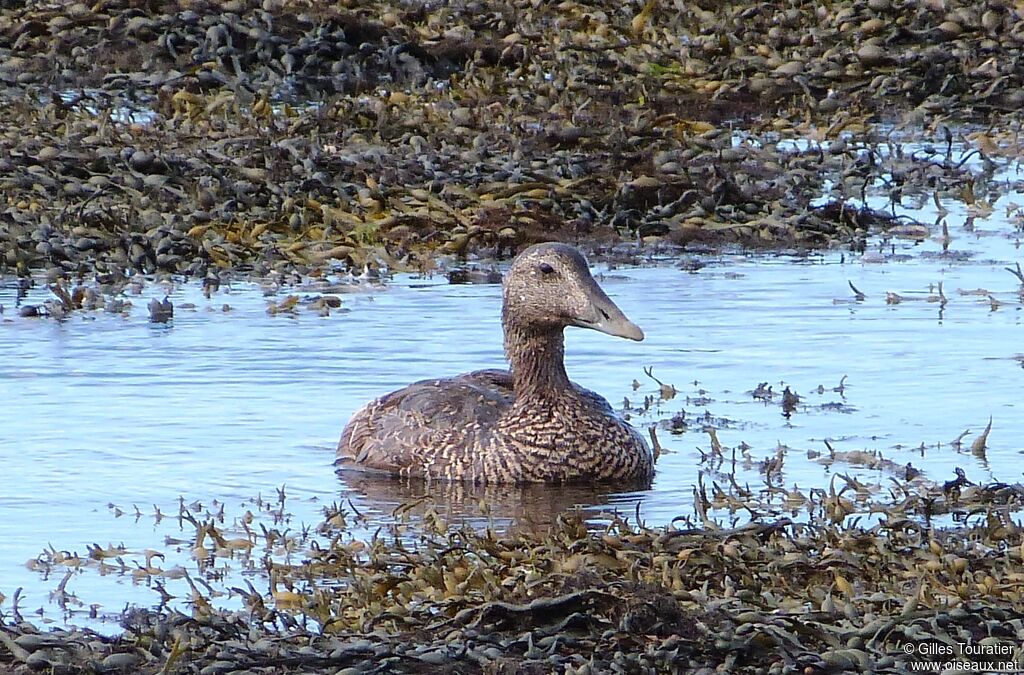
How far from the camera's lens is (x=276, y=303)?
46.3 ft

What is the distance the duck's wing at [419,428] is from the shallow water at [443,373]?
158 mm

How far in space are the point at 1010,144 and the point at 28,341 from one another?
9.11m

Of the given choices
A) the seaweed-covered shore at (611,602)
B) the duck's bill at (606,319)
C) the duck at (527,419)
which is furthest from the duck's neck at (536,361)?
the seaweed-covered shore at (611,602)

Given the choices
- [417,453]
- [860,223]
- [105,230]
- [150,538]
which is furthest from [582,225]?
[150,538]

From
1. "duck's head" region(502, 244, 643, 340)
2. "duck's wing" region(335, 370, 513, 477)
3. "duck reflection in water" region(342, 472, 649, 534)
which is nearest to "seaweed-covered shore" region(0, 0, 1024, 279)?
"duck's wing" region(335, 370, 513, 477)

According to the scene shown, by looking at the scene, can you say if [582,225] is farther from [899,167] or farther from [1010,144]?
[1010,144]

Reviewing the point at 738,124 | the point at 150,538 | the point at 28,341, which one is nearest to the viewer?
the point at 150,538

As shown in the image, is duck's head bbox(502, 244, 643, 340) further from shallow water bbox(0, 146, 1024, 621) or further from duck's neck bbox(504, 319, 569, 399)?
shallow water bbox(0, 146, 1024, 621)

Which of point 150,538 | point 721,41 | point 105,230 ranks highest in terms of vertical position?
point 721,41

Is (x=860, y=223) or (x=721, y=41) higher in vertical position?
(x=721, y=41)

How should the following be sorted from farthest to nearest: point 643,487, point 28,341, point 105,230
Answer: point 105,230
point 28,341
point 643,487

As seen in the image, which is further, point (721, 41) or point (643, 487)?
point (721, 41)

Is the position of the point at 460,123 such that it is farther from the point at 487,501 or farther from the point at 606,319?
the point at 487,501

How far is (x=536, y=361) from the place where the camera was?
1071cm
